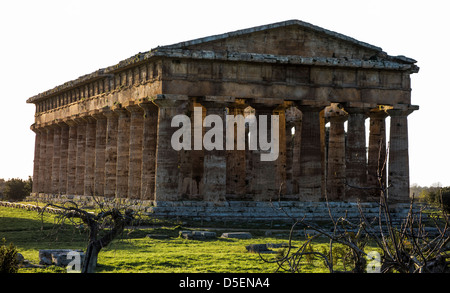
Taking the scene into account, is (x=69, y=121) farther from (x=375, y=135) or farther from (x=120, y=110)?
(x=375, y=135)

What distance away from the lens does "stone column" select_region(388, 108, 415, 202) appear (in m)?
34.9

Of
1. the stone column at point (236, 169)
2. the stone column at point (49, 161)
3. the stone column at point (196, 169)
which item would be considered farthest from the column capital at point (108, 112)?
the stone column at point (49, 161)

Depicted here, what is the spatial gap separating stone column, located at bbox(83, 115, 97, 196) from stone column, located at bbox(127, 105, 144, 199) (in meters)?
7.39

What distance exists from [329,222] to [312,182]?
3.11m

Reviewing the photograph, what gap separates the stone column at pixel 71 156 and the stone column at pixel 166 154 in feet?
48.8

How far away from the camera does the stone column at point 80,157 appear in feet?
143

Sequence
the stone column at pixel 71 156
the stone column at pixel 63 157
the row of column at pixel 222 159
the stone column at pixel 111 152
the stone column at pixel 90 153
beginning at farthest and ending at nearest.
A: the stone column at pixel 63 157, the stone column at pixel 71 156, the stone column at pixel 90 153, the stone column at pixel 111 152, the row of column at pixel 222 159

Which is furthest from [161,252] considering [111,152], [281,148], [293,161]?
[293,161]

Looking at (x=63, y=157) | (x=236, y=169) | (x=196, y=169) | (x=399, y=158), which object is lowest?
(x=196, y=169)

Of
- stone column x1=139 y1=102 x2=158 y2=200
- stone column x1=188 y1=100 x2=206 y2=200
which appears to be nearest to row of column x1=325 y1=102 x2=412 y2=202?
stone column x1=188 y1=100 x2=206 y2=200

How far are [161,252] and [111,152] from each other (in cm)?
1977

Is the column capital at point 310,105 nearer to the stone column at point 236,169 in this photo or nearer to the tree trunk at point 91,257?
the stone column at point 236,169

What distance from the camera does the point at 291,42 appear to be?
113 feet
